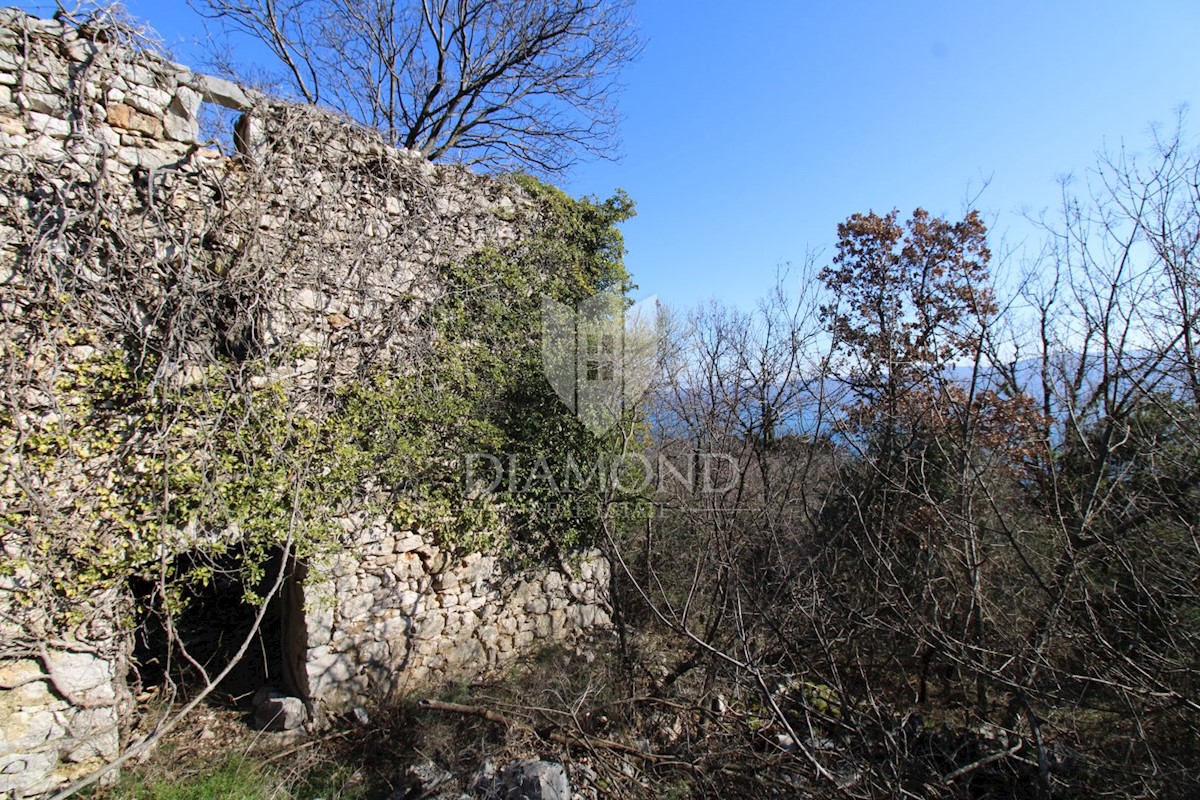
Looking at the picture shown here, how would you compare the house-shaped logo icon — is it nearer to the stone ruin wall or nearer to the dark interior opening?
the stone ruin wall

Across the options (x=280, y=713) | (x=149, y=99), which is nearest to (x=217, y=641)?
(x=280, y=713)

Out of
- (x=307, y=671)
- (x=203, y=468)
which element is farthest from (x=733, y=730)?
(x=203, y=468)

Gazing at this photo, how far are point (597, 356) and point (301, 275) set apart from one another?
2.86 m

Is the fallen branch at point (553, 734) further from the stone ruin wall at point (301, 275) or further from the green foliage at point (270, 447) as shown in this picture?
the green foliage at point (270, 447)

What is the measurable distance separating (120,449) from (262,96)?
9.17ft

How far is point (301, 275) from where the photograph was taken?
4.34 metres

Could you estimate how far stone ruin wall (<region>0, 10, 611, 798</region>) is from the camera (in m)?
3.30

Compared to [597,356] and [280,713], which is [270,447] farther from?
[597,356]

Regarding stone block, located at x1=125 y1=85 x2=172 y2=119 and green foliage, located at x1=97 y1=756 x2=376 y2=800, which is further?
stone block, located at x1=125 y1=85 x2=172 y2=119

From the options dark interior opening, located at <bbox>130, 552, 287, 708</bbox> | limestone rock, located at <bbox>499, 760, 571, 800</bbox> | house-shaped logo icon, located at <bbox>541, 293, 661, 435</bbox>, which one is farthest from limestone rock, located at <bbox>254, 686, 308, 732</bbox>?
house-shaped logo icon, located at <bbox>541, 293, 661, 435</bbox>

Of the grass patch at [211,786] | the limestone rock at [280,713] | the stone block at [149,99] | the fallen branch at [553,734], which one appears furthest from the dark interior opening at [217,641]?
the stone block at [149,99]

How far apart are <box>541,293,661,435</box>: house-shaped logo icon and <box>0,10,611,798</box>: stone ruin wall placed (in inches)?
40.2

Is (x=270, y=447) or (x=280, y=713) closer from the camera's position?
(x=270, y=447)

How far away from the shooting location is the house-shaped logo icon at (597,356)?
5.62m
